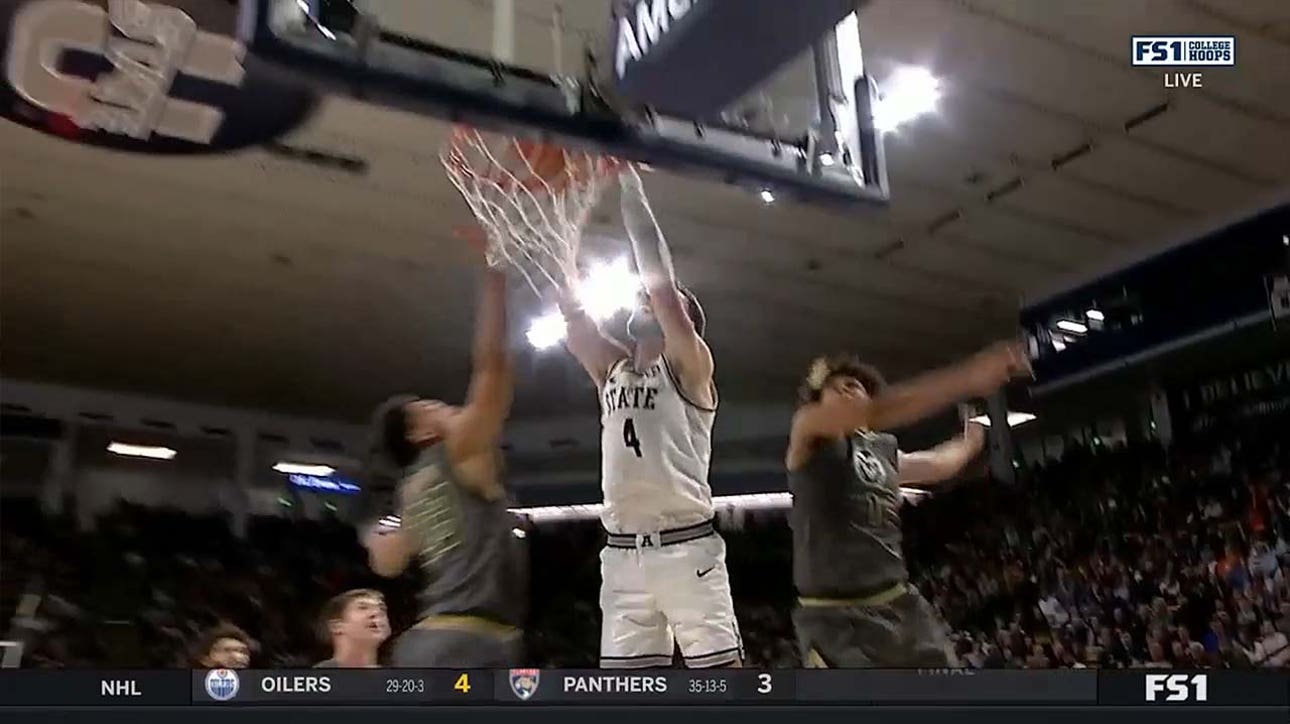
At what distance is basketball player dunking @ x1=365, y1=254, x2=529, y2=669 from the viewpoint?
1.60 meters

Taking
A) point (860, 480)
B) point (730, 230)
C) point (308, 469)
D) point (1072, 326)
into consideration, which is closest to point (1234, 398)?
point (1072, 326)

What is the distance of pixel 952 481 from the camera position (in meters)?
1.58

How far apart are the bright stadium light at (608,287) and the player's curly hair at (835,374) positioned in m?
0.24

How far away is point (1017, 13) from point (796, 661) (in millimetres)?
831

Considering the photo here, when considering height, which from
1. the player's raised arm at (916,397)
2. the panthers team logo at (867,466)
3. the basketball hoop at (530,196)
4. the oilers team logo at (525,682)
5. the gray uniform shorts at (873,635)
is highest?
the basketball hoop at (530,196)

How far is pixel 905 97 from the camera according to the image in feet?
5.35

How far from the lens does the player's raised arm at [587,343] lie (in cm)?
162

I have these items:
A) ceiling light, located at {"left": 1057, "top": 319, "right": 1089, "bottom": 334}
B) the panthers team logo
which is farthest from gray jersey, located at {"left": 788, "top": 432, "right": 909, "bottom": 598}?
ceiling light, located at {"left": 1057, "top": 319, "right": 1089, "bottom": 334}

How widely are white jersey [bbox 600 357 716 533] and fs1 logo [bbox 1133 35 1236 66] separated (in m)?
0.66

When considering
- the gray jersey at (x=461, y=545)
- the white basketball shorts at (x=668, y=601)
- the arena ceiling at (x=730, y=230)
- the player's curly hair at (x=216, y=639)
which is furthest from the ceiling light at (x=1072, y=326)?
the player's curly hair at (x=216, y=639)

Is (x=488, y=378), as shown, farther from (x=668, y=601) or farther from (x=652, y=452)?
(x=668, y=601)

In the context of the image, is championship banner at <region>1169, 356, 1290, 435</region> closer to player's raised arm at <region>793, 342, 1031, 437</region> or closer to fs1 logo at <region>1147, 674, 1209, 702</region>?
player's raised arm at <region>793, 342, 1031, 437</region>

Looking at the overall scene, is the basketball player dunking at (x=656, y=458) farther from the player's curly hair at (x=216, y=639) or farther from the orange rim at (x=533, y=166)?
the player's curly hair at (x=216, y=639)

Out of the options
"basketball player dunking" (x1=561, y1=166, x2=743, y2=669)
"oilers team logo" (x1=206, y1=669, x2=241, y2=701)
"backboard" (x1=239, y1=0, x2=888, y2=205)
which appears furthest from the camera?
"basketball player dunking" (x1=561, y1=166, x2=743, y2=669)
